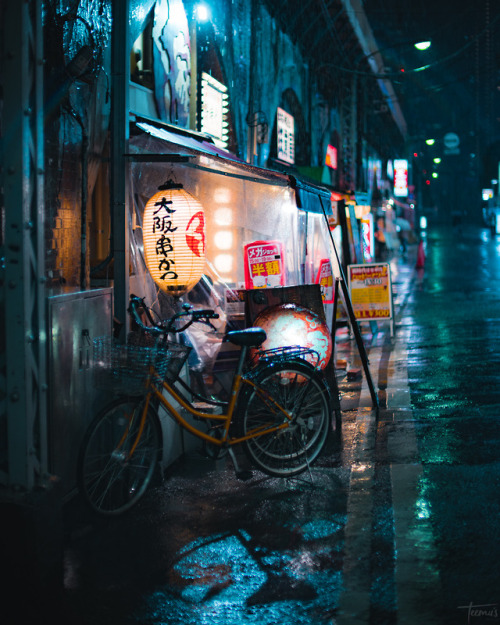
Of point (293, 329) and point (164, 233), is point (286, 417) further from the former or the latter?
point (164, 233)

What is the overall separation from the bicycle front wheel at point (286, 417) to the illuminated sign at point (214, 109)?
26.1ft

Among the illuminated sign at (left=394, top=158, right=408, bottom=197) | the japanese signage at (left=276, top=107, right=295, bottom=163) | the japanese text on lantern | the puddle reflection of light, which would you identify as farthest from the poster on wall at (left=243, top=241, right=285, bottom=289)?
the illuminated sign at (left=394, top=158, right=408, bottom=197)

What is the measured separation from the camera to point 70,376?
529 cm

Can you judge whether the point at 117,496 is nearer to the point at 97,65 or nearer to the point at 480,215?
the point at 97,65

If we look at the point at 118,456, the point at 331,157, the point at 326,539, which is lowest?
the point at 326,539

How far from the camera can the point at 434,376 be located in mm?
10039

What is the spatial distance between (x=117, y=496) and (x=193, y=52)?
945 cm

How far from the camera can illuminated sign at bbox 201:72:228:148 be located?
42.4 feet

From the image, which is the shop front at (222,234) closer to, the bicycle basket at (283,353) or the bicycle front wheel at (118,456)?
the bicycle basket at (283,353)

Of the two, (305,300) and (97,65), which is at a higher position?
(97,65)

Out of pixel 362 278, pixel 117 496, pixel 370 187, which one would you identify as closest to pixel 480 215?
pixel 370 187

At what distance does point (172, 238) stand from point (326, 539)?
362 cm

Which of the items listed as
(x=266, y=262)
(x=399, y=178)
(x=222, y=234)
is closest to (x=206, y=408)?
(x=266, y=262)

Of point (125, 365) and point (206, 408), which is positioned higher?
point (125, 365)
